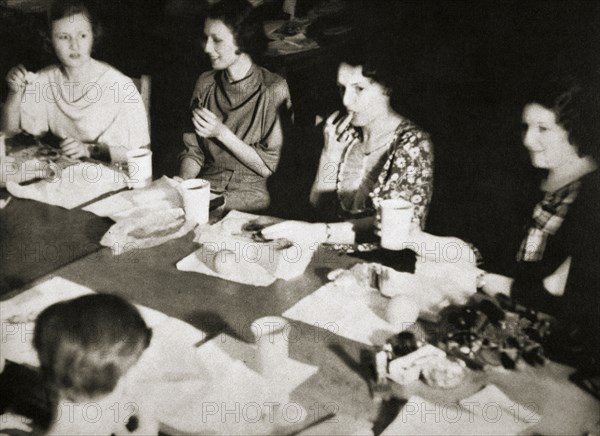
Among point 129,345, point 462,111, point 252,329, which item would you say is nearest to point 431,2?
point 462,111

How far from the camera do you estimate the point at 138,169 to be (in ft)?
5.57

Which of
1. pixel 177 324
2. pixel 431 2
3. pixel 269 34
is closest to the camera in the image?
pixel 177 324

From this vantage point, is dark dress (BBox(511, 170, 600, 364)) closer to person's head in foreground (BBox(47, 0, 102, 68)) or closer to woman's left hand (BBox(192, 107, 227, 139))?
woman's left hand (BBox(192, 107, 227, 139))

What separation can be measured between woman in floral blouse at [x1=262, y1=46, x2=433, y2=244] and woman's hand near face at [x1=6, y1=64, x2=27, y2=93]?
1126 millimetres

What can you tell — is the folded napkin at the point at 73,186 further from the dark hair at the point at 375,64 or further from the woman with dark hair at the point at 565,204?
the woman with dark hair at the point at 565,204

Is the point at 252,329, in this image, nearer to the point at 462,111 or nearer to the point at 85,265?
the point at 85,265

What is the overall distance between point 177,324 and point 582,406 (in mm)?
732

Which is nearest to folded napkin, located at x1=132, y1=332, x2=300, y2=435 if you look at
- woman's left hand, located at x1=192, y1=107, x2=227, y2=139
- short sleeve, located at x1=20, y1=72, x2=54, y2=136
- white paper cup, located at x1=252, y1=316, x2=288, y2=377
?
white paper cup, located at x1=252, y1=316, x2=288, y2=377

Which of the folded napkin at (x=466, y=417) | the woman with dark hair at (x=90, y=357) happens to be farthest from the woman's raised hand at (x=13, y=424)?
the folded napkin at (x=466, y=417)

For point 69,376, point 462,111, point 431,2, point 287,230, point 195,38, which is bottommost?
point 69,376

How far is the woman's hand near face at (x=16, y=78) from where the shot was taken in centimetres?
194

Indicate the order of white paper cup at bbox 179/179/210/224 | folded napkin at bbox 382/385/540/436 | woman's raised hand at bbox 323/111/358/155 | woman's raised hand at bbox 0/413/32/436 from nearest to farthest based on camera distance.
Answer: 1. folded napkin at bbox 382/385/540/436
2. woman's raised hand at bbox 0/413/32/436
3. white paper cup at bbox 179/179/210/224
4. woman's raised hand at bbox 323/111/358/155

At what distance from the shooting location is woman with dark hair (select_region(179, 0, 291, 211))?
2.01 metres

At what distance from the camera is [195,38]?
2178 millimetres
